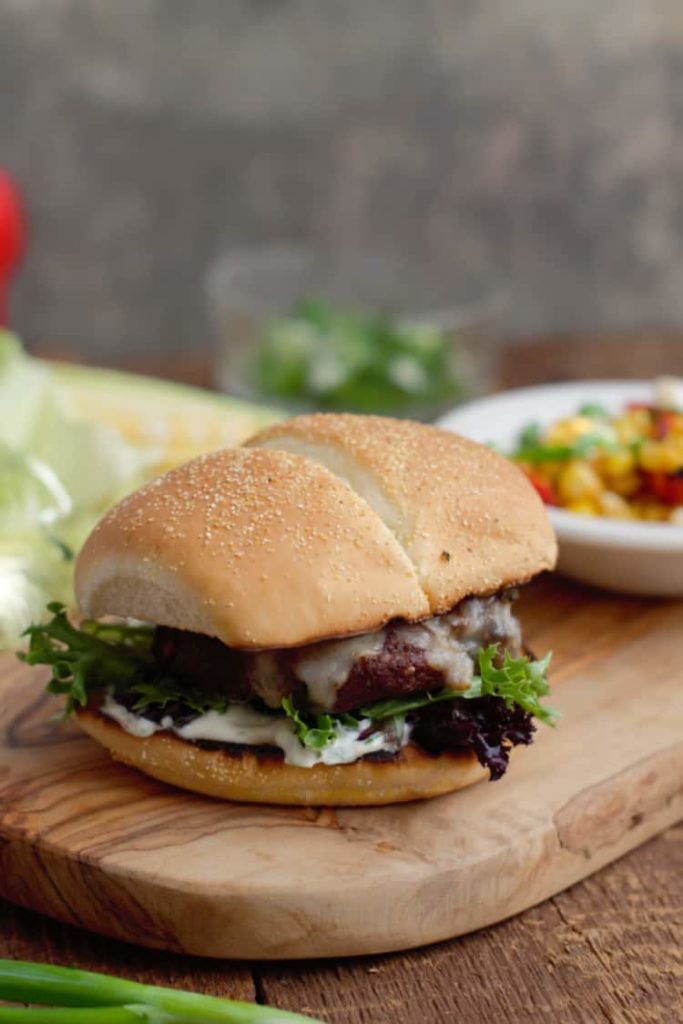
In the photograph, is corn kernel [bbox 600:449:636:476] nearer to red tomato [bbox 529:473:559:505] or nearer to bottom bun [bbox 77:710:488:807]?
red tomato [bbox 529:473:559:505]

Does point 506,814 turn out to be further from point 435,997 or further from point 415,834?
point 435,997

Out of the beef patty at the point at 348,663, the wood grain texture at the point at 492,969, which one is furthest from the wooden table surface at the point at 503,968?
the beef patty at the point at 348,663

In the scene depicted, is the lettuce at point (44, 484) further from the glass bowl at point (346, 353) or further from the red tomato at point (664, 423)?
the red tomato at point (664, 423)

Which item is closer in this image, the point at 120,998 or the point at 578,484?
the point at 120,998

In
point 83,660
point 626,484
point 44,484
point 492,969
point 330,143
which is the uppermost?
point 626,484

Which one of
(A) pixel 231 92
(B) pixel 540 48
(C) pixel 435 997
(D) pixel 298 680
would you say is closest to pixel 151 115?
(A) pixel 231 92

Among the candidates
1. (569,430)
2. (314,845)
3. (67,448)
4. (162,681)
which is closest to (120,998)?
(314,845)

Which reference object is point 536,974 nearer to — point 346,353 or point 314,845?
point 314,845
